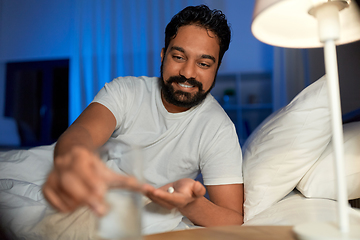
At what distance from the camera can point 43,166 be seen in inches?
48.0

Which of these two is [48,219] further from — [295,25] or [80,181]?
[295,25]

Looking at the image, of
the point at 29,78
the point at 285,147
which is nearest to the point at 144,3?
the point at 29,78

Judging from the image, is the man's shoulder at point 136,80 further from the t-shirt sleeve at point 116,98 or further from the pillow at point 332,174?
the pillow at point 332,174

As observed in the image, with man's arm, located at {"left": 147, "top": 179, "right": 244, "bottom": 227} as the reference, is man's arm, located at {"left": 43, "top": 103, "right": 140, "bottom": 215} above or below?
above

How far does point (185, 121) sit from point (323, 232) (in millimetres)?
836

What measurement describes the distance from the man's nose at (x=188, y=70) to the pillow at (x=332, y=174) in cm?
62

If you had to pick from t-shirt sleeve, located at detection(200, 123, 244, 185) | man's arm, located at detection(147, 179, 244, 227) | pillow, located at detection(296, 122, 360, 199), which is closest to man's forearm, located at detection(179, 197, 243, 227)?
man's arm, located at detection(147, 179, 244, 227)

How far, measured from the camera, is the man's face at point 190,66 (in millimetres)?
1225

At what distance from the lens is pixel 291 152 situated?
912mm

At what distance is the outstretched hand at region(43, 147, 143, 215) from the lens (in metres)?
0.30

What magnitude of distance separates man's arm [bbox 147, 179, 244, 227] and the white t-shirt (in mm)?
40

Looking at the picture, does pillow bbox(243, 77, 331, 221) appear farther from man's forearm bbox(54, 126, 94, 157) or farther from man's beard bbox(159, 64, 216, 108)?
man's forearm bbox(54, 126, 94, 157)

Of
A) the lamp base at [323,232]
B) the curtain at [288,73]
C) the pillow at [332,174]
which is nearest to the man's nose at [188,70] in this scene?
the pillow at [332,174]

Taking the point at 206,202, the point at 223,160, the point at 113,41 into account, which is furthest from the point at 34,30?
the point at 206,202
